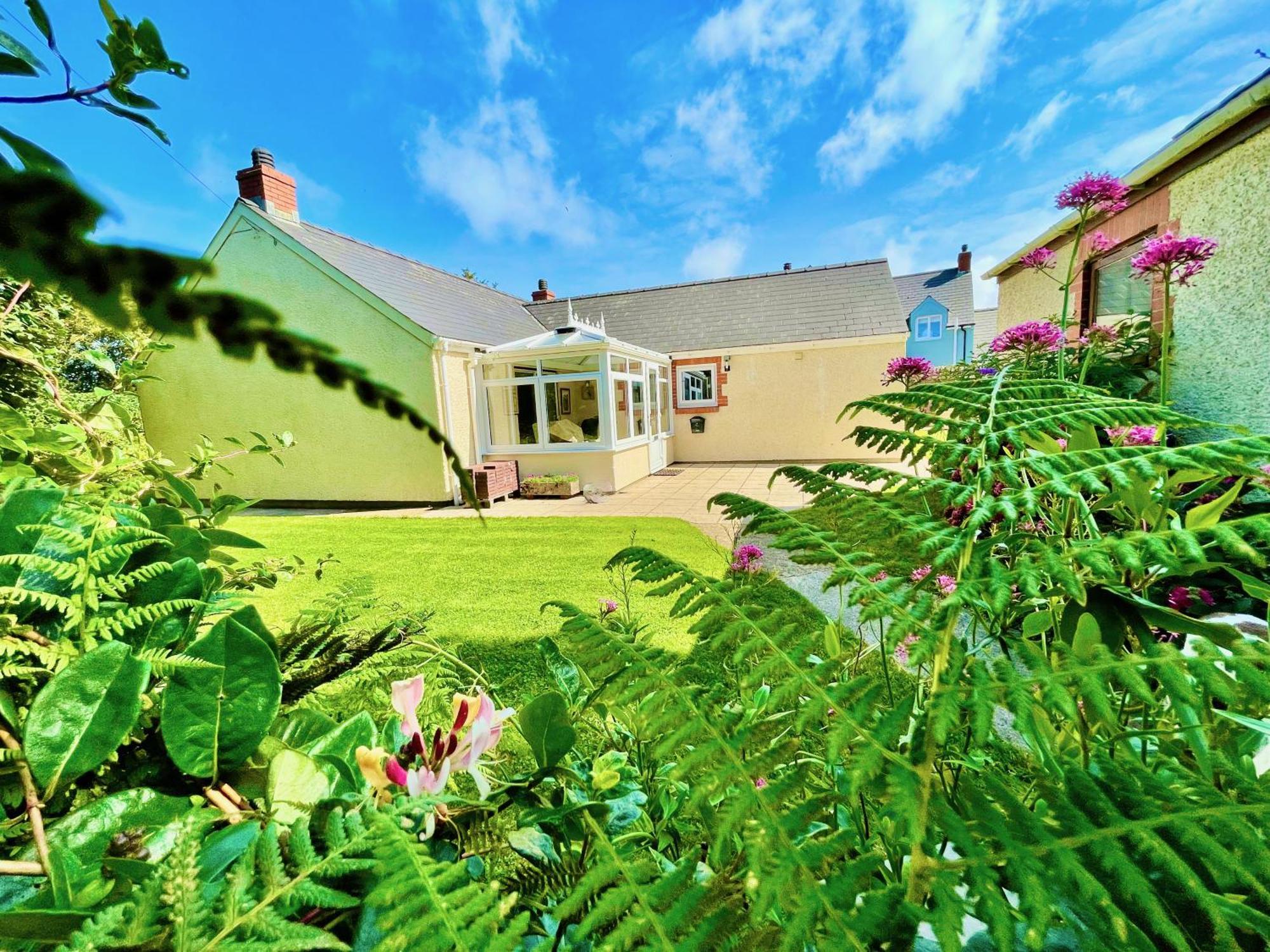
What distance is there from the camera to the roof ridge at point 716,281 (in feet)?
43.0

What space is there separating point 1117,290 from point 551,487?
25.6ft

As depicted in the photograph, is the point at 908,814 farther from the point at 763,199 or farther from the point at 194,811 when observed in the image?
the point at 763,199

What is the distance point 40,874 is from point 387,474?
9525mm

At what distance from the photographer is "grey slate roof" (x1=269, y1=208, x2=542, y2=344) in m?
8.82

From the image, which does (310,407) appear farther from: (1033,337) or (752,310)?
(1033,337)

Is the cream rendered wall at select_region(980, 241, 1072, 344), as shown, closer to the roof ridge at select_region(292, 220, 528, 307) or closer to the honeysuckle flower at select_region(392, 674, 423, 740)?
the honeysuckle flower at select_region(392, 674, 423, 740)

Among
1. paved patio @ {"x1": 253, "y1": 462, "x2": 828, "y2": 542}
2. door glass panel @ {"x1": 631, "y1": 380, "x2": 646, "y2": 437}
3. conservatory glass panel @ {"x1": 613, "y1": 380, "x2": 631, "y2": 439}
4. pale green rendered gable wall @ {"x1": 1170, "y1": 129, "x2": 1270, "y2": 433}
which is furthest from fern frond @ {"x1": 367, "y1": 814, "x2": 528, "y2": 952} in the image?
conservatory glass panel @ {"x1": 613, "y1": 380, "x2": 631, "y2": 439}

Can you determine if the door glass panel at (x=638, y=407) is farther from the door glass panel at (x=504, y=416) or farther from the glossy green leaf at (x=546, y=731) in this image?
the glossy green leaf at (x=546, y=731)

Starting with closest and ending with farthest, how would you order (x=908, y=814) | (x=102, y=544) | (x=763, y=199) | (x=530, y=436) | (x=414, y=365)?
1. (x=908, y=814)
2. (x=102, y=544)
3. (x=414, y=365)
4. (x=530, y=436)
5. (x=763, y=199)

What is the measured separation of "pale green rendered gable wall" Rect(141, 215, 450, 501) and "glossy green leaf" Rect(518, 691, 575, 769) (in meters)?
8.37

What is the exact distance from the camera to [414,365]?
8.58 metres

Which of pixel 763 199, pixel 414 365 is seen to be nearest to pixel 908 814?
pixel 414 365

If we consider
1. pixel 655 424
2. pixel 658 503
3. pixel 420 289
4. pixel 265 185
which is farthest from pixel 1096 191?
pixel 265 185

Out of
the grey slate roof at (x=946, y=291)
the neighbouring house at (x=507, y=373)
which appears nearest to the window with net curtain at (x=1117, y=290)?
the neighbouring house at (x=507, y=373)
